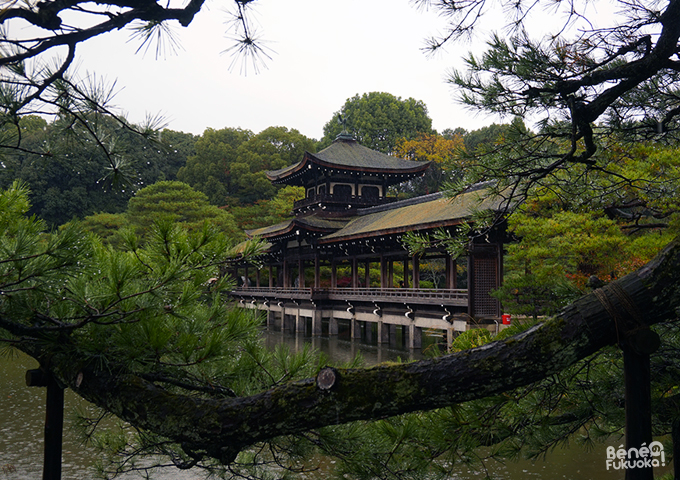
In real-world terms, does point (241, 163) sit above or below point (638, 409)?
above

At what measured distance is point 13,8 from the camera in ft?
5.73

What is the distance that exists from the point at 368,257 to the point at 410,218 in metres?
3.82

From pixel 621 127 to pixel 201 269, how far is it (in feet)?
8.22

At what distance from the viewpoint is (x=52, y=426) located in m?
2.65

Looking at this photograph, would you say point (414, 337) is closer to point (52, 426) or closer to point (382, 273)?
point (382, 273)

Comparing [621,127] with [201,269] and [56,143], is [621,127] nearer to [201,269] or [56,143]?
A: [201,269]

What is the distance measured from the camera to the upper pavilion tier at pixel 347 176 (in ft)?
69.5

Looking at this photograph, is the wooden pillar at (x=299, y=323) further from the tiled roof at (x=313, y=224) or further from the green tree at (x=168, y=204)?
the green tree at (x=168, y=204)

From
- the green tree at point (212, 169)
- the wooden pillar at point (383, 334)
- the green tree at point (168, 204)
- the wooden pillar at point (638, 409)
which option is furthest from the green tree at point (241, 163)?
the wooden pillar at point (638, 409)

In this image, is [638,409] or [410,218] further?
[410,218]

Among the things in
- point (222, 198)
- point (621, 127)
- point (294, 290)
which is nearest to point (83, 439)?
point (621, 127)

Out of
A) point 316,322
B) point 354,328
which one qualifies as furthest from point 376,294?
point 316,322

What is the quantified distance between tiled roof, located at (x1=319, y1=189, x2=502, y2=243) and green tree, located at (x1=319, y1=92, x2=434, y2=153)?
1779 cm

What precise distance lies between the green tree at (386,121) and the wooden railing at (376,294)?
17.3 meters
